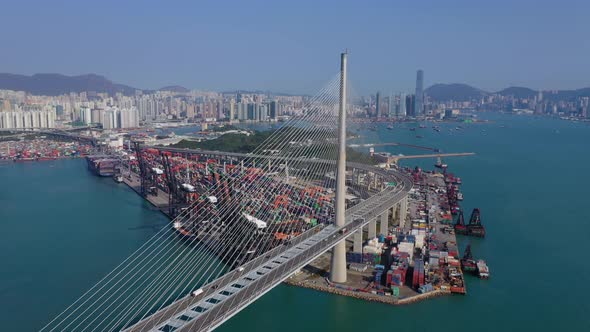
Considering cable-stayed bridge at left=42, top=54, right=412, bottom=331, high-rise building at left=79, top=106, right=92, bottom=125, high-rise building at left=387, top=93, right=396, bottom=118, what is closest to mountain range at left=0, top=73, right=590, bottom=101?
high-rise building at left=387, top=93, right=396, bottom=118

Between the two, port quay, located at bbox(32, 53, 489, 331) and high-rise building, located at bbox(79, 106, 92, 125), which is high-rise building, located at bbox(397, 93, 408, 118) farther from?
port quay, located at bbox(32, 53, 489, 331)

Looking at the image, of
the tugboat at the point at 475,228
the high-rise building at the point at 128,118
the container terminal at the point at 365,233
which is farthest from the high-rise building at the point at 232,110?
the tugboat at the point at 475,228

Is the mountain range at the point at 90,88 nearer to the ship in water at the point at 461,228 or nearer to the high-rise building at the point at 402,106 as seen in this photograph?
the high-rise building at the point at 402,106

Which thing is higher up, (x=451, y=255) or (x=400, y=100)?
(x=400, y=100)

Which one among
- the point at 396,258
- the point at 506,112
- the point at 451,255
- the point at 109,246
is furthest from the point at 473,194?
the point at 506,112

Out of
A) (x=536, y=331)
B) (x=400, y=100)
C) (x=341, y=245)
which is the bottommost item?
(x=536, y=331)

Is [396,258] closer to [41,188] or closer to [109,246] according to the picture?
[109,246]
